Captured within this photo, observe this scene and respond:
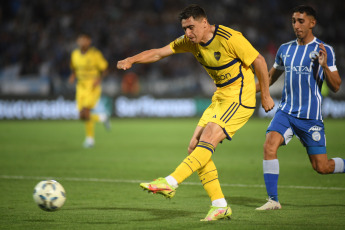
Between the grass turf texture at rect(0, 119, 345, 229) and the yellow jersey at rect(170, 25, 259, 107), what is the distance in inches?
49.8

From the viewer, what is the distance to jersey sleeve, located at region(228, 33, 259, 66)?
537 centimetres

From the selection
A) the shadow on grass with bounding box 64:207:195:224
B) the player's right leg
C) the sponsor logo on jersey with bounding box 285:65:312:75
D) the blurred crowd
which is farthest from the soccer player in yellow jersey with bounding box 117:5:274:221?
the blurred crowd

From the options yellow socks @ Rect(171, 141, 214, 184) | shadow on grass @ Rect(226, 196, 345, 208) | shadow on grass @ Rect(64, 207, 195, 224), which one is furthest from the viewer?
shadow on grass @ Rect(226, 196, 345, 208)

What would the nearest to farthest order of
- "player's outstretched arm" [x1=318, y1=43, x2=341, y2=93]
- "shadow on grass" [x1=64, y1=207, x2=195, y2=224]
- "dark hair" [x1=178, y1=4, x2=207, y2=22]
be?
"dark hair" [x1=178, y1=4, x2=207, y2=22] < "shadow on grass" [x1=64, y1=207, x2=195, y2=224] < "player's outstretched arm" [x1=318, y1=43, x2=341, y2=93]

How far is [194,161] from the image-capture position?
5.20m

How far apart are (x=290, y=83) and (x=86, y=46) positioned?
829cm

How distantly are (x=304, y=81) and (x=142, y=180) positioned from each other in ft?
10.6

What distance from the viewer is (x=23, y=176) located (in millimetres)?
8805

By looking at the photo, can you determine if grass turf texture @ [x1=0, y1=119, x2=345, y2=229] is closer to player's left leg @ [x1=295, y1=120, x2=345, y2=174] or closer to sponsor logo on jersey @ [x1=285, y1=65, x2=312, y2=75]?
player's left leg @ [x1=295, y1=120, x2=345, y2=174]

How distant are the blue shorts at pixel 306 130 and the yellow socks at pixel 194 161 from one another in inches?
48.1

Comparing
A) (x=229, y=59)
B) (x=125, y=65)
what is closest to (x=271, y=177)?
(x=229, y=59)

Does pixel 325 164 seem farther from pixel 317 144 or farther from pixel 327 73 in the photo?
pixel 327 73

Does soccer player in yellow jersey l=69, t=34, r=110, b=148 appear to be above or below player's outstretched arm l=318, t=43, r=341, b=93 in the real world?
above

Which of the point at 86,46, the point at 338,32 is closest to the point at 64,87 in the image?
the point at 86,46
